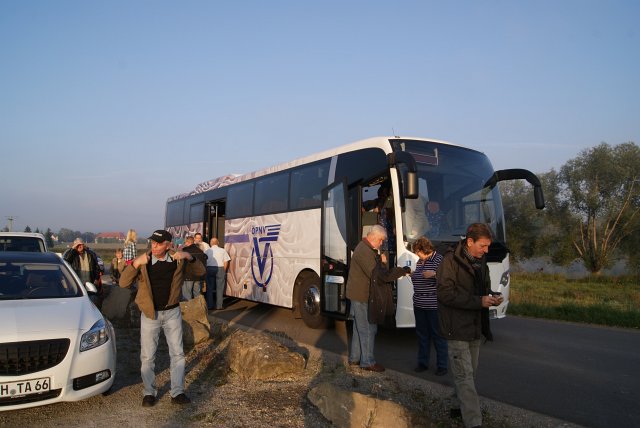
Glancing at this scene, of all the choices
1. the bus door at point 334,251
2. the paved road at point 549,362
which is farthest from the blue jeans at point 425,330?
the bus door at point 334,251

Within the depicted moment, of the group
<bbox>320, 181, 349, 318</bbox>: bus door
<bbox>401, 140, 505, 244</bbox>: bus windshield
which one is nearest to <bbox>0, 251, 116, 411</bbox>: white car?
<bbox>320, 181, 349, 318</bbox>: bus door

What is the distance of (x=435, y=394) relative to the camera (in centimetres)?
611

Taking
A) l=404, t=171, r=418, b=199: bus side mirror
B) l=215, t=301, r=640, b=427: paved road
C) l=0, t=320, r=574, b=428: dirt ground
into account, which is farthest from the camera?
l=404, t=171, r=418, b=199: bus side mirror

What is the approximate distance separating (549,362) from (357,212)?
3.89 metres

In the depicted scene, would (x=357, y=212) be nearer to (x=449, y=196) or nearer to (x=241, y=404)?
(x=449, y=196)

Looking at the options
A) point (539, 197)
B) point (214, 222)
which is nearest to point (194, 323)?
point (539, 197)

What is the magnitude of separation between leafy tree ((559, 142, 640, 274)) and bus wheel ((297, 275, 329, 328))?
3241cm

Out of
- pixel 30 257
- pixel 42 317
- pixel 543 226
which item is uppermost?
pixel 543 226

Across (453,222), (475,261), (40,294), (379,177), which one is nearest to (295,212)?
(379,177)

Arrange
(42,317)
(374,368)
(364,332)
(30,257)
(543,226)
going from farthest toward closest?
(543,226), (364,332), (374,368), (30,257), (42,317)

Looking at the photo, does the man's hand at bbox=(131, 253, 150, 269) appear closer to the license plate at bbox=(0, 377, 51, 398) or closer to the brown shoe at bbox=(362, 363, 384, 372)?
the license plate at bbox=(0, 377, 51, 398)

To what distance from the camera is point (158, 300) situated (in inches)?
225

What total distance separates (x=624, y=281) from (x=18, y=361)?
33565mm

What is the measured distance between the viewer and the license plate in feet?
16.0
